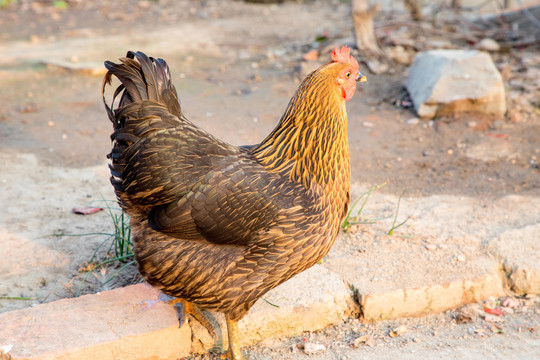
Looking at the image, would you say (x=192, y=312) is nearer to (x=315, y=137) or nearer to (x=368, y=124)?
(x=315, y=137)

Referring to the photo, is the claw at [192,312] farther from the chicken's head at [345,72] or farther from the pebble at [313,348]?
the chicken's head at [345,72]

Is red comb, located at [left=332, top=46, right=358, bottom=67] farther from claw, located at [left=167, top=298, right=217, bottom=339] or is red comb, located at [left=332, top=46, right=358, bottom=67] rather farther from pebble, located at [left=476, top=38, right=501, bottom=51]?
pebble, located at [left=476, top=38, right=501, bottom=51]

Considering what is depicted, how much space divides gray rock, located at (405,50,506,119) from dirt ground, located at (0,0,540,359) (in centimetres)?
14

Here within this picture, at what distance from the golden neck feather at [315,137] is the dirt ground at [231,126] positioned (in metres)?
1.01

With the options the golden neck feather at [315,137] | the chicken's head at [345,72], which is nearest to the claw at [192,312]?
the golden neck feather at [315,137]

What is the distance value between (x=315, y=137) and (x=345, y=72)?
0.36 meters

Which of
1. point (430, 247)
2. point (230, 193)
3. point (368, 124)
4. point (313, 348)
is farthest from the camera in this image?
point (368, 124)

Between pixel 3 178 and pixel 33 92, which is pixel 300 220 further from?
pixel 33 92

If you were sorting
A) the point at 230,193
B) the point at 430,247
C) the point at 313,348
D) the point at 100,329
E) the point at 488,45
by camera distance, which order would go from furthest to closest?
1. the point at 488,45
2. the point at 430,247
3. the point at 313,348
4. the point at 100,329
5. the point at 230,193

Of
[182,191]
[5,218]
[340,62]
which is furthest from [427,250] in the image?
[5,218]

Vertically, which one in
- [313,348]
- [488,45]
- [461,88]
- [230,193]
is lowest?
[313,348]

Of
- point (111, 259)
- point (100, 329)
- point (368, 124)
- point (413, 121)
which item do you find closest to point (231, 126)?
point (368, 124)

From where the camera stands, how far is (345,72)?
2.92 metres

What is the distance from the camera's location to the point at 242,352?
3.19 m
